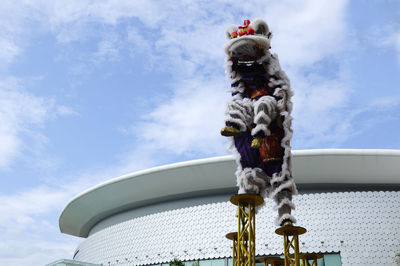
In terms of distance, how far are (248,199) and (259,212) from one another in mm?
12991

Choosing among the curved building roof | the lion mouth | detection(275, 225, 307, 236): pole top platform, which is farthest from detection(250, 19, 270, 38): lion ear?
the curved building roof

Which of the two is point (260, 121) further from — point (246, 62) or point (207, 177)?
point (207, 177)

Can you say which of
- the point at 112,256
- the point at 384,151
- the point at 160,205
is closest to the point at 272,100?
the point at 384,151

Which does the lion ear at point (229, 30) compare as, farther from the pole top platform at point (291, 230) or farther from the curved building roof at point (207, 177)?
the curved building roof at point (207, 177)

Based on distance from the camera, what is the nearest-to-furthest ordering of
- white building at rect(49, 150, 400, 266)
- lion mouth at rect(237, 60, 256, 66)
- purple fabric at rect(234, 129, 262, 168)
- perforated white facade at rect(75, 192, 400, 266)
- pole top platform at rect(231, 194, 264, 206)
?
1. pole top platform at rect(231, 194, 264, 206)
2. purple fabric at rect(234, 129, 262, 168)
3. lion mouth at rect(237, 60, 256, 66)
4. perforated white facade at rect(75, 192, 400, 266)
5. white building at rect(49, 150, 400, 266)

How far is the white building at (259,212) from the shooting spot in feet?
62.2

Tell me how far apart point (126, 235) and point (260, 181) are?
17478 millimetres

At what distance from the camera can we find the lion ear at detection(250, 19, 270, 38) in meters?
8.84

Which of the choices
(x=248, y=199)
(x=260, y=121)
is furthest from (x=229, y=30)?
(x=248, y=199)

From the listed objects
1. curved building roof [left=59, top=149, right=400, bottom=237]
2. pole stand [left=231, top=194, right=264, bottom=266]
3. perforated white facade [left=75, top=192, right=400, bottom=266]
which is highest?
curved building roof [left=59, top=149, right=400, bottom=237]

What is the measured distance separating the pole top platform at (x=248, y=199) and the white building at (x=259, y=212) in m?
10.7

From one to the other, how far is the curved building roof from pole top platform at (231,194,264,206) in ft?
38.8

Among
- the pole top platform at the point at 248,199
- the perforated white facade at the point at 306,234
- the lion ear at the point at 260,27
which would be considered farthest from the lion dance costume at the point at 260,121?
the perforated white facade at the point at 306,234

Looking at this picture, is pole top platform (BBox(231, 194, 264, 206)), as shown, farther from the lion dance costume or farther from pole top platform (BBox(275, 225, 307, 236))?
pole top platform (BBox(275, 225, 307, 236))
